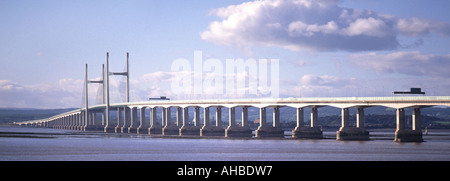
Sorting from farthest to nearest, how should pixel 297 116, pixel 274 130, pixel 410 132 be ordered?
pixel 274 130, pixel 297 116, pixel 410 132

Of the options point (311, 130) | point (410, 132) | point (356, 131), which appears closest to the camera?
point (410, 132)

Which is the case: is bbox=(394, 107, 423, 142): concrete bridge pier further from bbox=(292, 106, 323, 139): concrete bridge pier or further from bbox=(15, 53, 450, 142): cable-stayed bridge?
bbox=(292, 106, 323, 139): concrete bridge pier

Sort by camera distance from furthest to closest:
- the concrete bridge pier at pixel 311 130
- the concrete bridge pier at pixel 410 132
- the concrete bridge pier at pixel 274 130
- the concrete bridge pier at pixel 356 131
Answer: the concrete bridge pier at pixel 274 130, the concrete bridge pier at pixel 311 130, the concrete bridge pier at pixel 356 131, the concrete bridge pier at pixel 410 132

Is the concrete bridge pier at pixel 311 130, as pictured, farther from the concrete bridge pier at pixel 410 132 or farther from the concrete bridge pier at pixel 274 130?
the concrete bridge pier at pixel 410 132

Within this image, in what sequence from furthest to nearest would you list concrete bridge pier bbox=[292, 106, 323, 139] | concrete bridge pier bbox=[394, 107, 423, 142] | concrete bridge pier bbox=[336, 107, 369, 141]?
concrete bridge pier bbox=[292, 106, 323, 139] < concrete bridge pier bbox=[336, 107, 369, 141] < concrete bridge pier bbox=[394, 107, 423, 142]

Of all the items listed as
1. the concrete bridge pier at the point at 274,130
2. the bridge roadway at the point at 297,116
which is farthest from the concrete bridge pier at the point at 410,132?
the concrete bridge pier at the point at 274,130

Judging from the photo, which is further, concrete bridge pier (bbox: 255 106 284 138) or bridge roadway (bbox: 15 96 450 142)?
concrete bridge pier (bbox: 255 106 284 138)

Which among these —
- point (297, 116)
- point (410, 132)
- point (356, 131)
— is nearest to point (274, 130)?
point (297, 116)

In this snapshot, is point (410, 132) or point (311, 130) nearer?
point (410, 132)

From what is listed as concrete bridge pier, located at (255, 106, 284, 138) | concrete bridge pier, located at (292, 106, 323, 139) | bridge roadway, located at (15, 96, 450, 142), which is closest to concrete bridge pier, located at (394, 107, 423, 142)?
bridge roadway, located at (15, 96, 450, 142)

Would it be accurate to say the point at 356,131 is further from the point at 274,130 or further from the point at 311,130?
the point at 274,130
